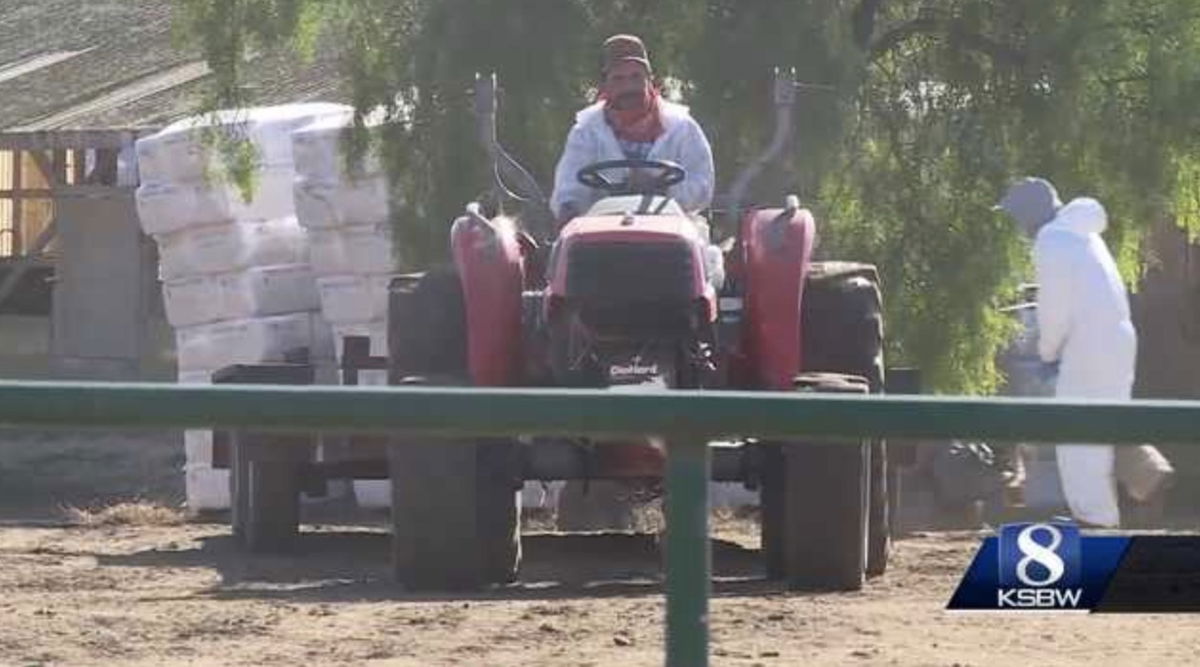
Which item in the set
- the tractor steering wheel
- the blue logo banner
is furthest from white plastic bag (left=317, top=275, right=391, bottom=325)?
the blue logo banner

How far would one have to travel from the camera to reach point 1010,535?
4297 millimetres

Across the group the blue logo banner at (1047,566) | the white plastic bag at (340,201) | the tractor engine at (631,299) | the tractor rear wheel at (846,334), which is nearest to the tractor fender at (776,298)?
the tractor rear wheel at (846,334)

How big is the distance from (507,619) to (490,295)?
1511 mm

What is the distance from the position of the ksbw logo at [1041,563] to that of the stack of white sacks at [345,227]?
1067cm

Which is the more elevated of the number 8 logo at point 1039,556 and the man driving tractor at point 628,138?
the man driving tractor at point 628,138

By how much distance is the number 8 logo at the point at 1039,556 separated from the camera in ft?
14.1

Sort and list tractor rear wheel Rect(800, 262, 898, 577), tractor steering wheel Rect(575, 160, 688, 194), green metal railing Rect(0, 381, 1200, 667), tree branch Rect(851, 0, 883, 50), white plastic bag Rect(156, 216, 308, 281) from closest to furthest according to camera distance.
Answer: green metal railing Rect(0, 381, 1200, 667), tractor steering wheel Rect(575, 160, 688, 194), tractor rear wheel Rect(800, 262, 898, 577), tree branch Rect(851, 0, 883, 50), white plastic bag Rect(156, 216, 308, 281)

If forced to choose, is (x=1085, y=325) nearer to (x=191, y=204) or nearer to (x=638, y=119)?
(x=638, y=119)

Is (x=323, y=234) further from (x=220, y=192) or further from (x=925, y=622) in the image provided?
(x=925, y=622)

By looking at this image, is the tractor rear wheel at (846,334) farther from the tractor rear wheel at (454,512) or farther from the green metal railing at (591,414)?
the green metal railing at (591,414)

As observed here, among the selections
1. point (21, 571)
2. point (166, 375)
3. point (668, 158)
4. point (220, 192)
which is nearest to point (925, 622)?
point (668, 158)

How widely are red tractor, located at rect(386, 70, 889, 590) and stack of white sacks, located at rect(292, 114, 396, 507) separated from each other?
483cm

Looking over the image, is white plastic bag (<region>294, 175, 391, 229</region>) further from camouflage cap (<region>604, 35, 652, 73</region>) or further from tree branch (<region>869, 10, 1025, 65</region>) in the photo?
camouflage cap (<region>604, 35, 652, 73</region>)

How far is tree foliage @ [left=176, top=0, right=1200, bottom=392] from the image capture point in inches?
570
